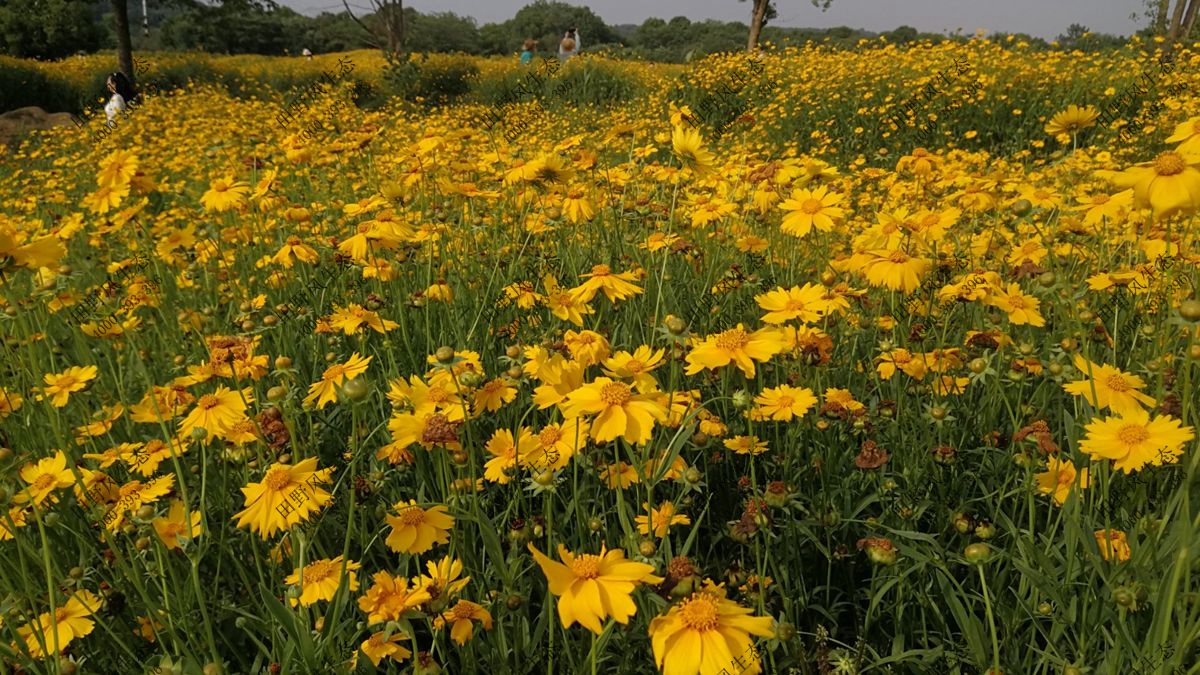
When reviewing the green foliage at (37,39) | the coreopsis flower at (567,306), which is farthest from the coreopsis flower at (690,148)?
the green foliage at (37,39)

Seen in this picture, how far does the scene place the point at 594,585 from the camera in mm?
646

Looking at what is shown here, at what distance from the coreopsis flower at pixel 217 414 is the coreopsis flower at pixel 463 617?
537 mm

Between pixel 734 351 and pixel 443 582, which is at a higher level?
pixel 734 351

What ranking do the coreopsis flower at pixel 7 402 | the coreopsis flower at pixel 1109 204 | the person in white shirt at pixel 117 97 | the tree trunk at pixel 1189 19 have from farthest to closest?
the tree trunk at pixel 1189 19 < the person in white shirt at pixel 117 97 < the coreopsis flower at pixel 1109 204 < the coreopsis flower at pixel 7 402

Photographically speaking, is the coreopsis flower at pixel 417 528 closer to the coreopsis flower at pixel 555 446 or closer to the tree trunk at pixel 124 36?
the coreopsis flower at pixel 555 446

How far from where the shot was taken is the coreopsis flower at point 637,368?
0.91 meters

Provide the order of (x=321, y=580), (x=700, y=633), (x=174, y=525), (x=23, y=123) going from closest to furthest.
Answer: (x=700, y=633)
(x=321, y=580)
(x=174, y=525)
(x=23, y=123)

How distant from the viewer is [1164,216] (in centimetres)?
92

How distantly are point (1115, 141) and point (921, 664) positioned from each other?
625 cm

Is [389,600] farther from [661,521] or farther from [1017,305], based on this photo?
[1017,305]

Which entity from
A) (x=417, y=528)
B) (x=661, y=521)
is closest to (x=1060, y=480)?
(x=661, y=521)

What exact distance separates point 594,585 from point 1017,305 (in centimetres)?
127

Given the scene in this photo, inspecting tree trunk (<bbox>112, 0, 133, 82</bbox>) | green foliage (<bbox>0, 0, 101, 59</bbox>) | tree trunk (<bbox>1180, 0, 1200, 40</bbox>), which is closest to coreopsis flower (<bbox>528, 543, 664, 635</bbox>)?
tree trunk (<bbox>112, 0, 133, 82</bbox>)

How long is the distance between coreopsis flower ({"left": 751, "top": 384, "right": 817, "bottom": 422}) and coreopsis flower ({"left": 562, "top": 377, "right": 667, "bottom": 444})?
0.43m
